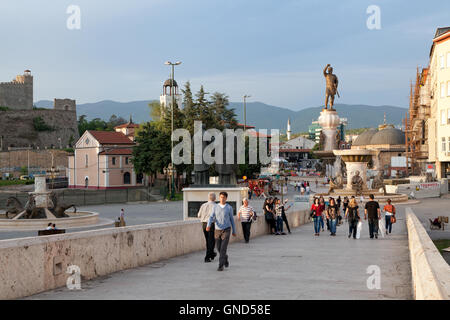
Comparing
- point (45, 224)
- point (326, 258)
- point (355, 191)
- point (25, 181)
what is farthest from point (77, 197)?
point (25, 181)

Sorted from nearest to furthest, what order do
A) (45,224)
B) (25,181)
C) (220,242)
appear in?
(220,242) < (45,224) < (25,181)

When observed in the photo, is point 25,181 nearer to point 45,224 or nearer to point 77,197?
point 77,197

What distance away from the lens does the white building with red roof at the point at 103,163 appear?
261 ft

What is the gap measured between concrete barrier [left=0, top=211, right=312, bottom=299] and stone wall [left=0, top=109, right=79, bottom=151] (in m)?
136

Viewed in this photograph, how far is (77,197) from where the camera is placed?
45.0 meters

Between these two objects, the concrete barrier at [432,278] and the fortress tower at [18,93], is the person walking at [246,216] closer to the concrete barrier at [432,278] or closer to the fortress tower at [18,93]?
the concrete barrier at [432,278]

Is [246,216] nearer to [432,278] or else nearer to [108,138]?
[432,278]

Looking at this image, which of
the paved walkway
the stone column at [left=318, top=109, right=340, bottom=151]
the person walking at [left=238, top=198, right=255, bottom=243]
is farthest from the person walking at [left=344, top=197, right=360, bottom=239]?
the stone column at [left=318, top=109, right=340, bottom=151]

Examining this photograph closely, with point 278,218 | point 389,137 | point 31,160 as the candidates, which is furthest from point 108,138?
point 389,137

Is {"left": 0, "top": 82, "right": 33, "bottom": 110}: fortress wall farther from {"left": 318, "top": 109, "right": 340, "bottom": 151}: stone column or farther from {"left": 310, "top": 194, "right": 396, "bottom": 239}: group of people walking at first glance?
{"left": 310, "top": 194, "right": 396, "bottom": 239}: group of people walking

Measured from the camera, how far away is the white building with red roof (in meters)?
79.7

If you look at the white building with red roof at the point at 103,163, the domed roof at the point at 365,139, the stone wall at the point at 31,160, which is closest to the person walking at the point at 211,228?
the white building with red roof at the point at 103,163

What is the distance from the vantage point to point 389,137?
409 ft
